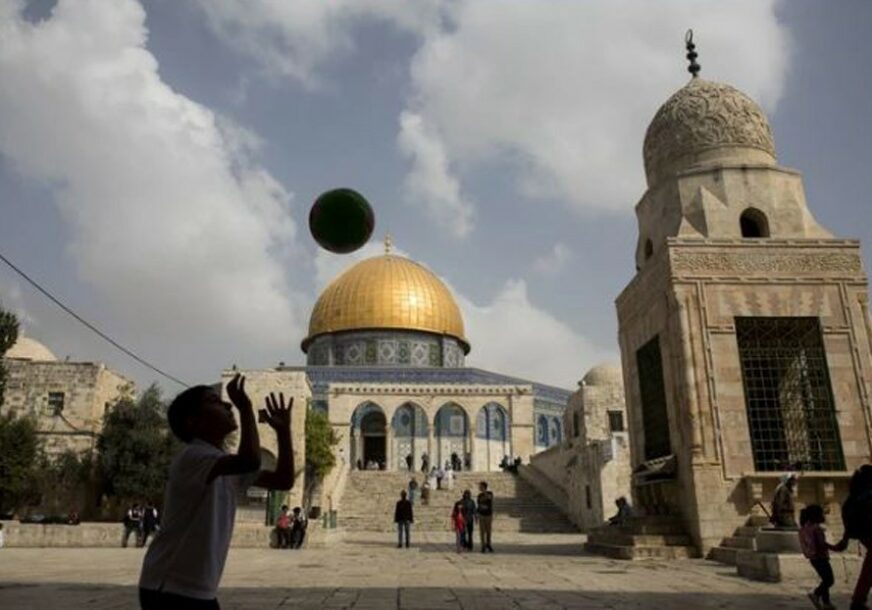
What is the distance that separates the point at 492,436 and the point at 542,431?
11.7 feet

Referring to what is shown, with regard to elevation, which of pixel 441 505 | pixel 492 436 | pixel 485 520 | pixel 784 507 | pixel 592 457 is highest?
pixel 492 436

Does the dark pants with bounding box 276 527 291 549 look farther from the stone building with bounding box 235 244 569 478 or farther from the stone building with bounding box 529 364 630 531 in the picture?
the stone building with bounding box 235 244 569 478

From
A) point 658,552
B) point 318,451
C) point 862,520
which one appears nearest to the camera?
point 862,520

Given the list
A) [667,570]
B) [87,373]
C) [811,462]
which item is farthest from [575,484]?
[87,373]

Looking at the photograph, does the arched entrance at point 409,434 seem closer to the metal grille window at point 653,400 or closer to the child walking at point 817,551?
the metal grille window at point 653,400

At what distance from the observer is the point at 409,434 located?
37.0m

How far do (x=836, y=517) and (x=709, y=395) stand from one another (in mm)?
2726

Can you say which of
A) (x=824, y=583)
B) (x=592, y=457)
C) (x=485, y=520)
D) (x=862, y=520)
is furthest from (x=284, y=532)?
(x=862, y=520)

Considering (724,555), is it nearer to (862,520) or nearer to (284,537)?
(862,520)

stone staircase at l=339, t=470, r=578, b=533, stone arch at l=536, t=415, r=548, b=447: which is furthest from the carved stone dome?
stone arch at l=536, t=415, r=548, b=447

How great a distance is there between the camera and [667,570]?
9406 millimetres

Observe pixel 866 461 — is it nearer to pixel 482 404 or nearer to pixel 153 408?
pixel 153 408

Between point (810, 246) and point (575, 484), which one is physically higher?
point (810, 246)

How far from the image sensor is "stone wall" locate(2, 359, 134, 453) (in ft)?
79.5
